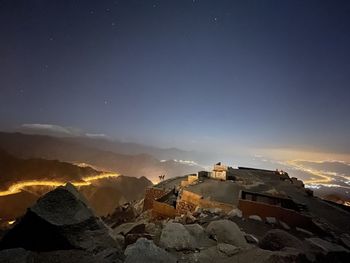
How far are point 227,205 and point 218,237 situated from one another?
16.9 feet

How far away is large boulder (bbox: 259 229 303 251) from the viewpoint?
4.70 meters

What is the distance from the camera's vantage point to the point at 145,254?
3818mm

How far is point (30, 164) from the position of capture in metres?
46.0

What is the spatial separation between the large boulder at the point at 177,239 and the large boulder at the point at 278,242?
5.40ft

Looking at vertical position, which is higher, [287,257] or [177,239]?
[287,257]

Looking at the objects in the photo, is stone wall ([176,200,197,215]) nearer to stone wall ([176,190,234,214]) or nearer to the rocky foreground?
stone wall ([176,190,234,214])

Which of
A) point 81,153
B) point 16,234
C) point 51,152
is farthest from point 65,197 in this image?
point 81,153

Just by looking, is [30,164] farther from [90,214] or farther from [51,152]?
[51,152]

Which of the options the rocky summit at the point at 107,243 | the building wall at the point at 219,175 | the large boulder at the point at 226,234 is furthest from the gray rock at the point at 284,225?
the building wall at the point at 219,175

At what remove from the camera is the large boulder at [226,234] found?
516cm

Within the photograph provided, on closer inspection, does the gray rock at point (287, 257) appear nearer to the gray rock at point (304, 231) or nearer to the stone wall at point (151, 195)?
the gray rock at point (304, 231)

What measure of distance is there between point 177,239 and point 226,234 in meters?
1.35

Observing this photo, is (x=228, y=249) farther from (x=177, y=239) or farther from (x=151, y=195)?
(x=151, y=195)

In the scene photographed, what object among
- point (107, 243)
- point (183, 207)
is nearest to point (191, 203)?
point (183, 207)
